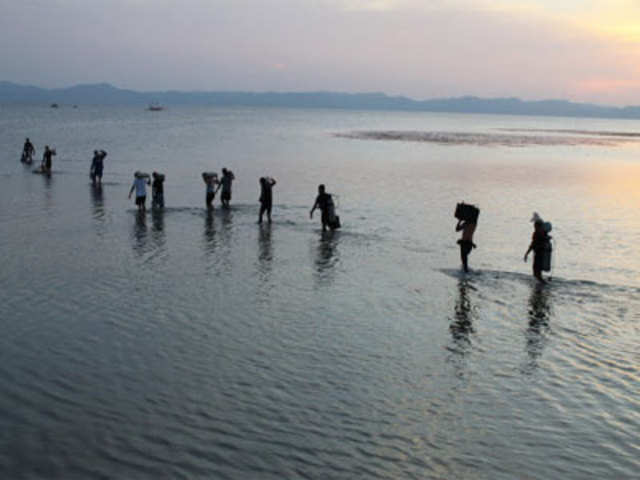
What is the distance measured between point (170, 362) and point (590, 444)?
5.83 m

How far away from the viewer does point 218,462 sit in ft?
22.8

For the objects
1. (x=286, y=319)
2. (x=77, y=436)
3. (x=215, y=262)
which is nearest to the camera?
(x=77, y=436)

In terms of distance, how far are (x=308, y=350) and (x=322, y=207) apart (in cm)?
1142

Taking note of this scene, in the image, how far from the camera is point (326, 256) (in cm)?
1798

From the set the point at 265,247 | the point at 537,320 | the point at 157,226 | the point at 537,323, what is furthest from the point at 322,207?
the point at 537,323

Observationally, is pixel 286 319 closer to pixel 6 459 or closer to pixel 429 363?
pixel 429 363

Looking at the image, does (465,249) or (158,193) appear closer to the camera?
(465,249)

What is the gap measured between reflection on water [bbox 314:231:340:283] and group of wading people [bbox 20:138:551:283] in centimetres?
91

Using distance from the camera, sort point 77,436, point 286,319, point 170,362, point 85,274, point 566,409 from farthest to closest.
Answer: point 85,274
point 286,319
point 170,362
point 566,409
point 77,436

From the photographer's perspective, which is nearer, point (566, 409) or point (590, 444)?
point (590, 444)

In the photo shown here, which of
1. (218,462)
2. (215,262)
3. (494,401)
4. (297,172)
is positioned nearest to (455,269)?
(215,262)

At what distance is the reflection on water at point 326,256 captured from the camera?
15695 millimetres

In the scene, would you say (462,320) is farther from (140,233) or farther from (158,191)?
(158,191)

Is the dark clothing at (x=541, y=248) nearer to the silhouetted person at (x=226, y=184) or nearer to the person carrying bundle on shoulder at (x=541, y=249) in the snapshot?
the person carrying bundle on shoulder at (x=541, y=249)
